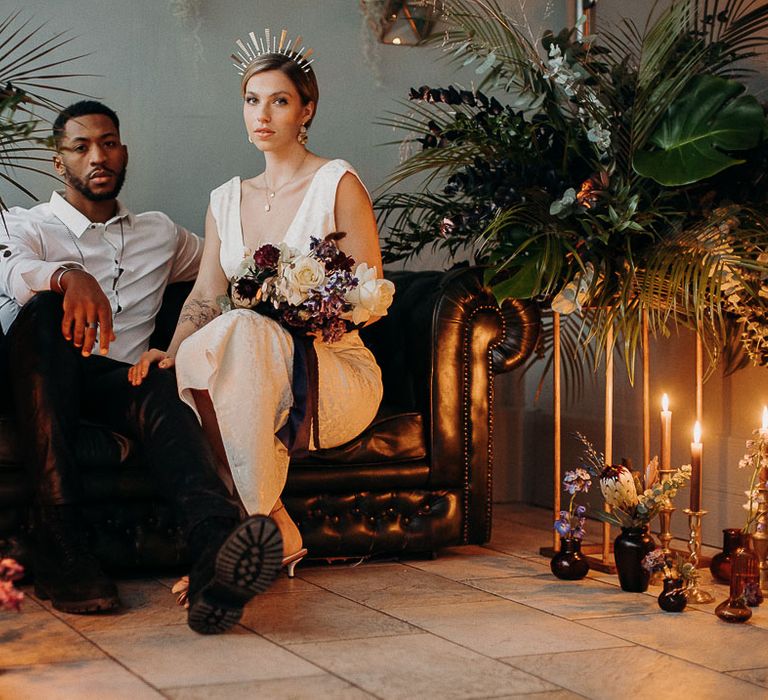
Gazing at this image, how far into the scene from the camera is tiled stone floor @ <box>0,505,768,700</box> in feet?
6.63

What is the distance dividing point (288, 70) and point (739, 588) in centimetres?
190

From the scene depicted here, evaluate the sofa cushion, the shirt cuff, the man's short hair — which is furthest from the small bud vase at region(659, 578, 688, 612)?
the man's short hair

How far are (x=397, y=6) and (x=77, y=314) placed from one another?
2.19 metres

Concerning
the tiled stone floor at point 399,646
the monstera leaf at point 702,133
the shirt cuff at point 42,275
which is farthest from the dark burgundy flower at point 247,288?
the monstera leaf at point 702,133

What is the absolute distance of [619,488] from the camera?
2.89m

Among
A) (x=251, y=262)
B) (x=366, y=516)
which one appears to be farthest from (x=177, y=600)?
(x=251, y=262)

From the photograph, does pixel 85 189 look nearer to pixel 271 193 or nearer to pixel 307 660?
pixel 271 193

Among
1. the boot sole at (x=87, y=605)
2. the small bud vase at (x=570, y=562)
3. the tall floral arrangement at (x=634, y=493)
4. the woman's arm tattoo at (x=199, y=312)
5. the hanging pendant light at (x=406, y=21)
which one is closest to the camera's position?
the boot sole at (x=87, y=605)

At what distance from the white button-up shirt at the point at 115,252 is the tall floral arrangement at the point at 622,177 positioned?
95cm

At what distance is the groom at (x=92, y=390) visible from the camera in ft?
7.68

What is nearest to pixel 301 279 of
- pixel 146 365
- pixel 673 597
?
pixel 146 365

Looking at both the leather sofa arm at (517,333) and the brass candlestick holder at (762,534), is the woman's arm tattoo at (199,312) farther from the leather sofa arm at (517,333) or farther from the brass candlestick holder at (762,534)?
the brass candlestick holder at (762,534)

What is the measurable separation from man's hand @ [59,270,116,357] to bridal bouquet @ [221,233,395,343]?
13.4 inches

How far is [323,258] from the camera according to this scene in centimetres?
289
